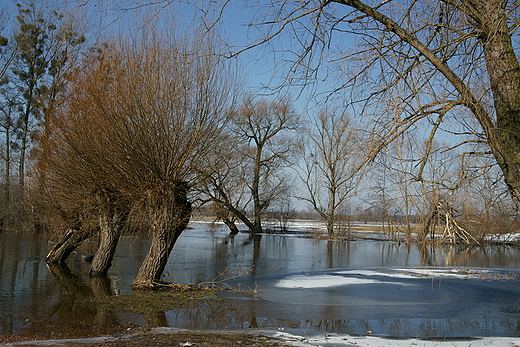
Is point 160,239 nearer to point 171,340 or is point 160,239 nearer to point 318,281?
point 318,281

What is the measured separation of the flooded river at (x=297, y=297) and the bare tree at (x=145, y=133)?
2.16 meters

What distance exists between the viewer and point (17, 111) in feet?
90.5

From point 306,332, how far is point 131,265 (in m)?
10.2

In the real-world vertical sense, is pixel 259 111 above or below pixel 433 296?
above

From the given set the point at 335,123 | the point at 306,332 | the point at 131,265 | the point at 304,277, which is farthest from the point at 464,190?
the point at 131,265

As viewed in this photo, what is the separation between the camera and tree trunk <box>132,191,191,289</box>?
33.9 feet

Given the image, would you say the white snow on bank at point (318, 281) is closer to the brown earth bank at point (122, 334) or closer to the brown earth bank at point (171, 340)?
the brown earth bank at point (122, 334)

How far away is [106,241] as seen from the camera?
12703 mm

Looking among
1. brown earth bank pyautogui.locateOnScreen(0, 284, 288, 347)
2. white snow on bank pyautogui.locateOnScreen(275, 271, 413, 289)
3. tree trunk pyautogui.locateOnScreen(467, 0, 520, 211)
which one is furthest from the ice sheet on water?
tree trunk pyautogui.locateOnScreen(467, 0, 520, 211)

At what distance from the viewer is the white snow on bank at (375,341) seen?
227 inches

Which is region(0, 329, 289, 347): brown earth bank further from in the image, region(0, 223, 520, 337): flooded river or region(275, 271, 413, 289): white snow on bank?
region(275, 271, 413, 289): white snow on bank

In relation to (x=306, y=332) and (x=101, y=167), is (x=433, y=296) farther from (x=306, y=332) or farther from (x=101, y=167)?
(x=101, y=167)

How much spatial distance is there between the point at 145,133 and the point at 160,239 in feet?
8.61

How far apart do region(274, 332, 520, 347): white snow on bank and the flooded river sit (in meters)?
0.65
